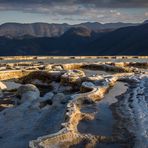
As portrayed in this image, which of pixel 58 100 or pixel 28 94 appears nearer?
pixel 58 100

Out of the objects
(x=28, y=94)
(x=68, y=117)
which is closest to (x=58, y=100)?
(x=28, y=94)

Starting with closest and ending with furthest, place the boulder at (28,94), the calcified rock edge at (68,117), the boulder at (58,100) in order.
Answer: the calcified rock edge at (68,117) → the boulder at (58,100) → the boulder at (28,94)

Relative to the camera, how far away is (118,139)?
1795 centimetres

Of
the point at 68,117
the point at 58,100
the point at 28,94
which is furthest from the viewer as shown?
the point at 28,94

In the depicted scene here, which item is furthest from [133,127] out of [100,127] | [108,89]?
[108,89]

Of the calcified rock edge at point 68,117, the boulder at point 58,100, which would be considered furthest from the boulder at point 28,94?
the boulder at point 58,100

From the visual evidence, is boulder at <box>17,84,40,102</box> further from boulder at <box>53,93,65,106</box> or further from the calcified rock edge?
boulder at <box>53,93,65,106</box>

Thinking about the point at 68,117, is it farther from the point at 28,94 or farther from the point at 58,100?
the point at 28,94

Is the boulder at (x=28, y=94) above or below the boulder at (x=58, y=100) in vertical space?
below

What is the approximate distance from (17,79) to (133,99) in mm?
25345

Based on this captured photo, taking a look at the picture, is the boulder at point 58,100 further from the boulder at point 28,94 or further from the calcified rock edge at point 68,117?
the boulder at point 28,94

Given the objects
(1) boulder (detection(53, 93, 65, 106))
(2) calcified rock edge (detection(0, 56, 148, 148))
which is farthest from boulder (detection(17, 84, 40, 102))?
(1) boulder (detection(53, 93, 65, 106))

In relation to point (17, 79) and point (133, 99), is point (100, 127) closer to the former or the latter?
point (133, 99)

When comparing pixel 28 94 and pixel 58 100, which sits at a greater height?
pixel 58 100
